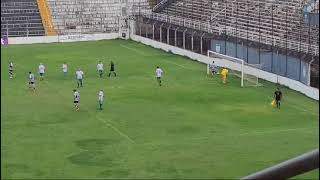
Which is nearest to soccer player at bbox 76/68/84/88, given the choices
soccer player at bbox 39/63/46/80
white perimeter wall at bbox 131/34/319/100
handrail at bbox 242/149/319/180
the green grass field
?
the green grass field

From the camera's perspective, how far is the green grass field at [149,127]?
63.1 ft

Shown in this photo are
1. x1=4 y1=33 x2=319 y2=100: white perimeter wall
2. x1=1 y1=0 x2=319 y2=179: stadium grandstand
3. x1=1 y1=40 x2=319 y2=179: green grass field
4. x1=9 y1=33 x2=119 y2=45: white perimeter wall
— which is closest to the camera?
x1=1 y1=40 x2=319 y2=179: green grass field

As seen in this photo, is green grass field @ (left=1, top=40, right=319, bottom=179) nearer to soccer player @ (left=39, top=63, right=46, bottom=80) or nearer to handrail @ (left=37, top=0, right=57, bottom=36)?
soccer player @ (left=39, top=63, right=46, bottom=80)

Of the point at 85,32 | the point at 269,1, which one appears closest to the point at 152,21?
the point at 85,32

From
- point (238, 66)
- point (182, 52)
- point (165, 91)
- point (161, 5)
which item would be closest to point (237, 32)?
point (238, 66)

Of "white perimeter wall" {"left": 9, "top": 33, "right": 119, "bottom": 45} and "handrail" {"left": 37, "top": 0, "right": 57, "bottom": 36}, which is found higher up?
"handrail" {"left": 37, "top": 0, "right": 57, "bottom": 36}

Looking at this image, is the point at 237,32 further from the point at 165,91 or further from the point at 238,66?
the point at 165,91

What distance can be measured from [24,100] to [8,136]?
7997 mm

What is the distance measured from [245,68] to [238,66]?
37.2 inches

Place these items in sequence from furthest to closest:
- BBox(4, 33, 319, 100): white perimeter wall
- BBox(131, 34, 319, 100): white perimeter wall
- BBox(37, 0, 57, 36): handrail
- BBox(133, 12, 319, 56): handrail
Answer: BBox(37, 0, 57, 36): handrail, BBox(133, 12, 319, 56): handrail, BBox(4, 33, 319, 100): white perimeter wall, BBox(131, 34, 319, 100): white perimeter wall

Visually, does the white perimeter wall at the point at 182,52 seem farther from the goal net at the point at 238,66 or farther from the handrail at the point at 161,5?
the handrail at the point at 161,5

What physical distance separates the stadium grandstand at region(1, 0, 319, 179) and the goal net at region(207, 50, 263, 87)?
13 centimetres

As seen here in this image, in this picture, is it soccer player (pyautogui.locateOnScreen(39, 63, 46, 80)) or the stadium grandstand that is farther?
soccer player (pyautogui.locateOnScreen(39, 63, 46, 80))

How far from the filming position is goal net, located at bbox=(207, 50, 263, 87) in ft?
119
